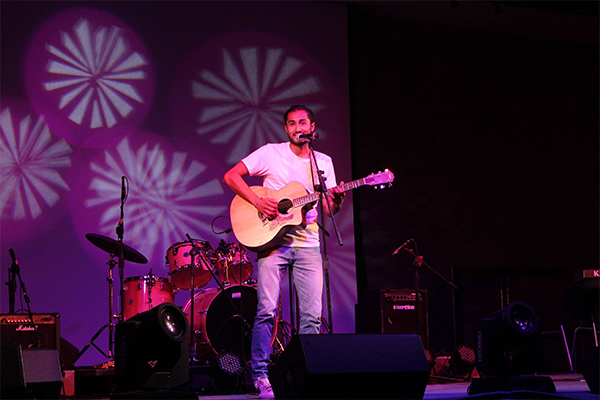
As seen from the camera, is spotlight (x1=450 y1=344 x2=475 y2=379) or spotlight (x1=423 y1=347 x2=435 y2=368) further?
spotlight (x1=450 y1=344 x2=475 y2=379)

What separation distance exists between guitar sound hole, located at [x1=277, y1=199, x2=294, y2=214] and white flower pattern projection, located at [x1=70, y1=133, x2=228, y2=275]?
8.22 feet

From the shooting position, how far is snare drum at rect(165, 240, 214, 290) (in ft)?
19.5

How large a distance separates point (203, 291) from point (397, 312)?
6.38ft

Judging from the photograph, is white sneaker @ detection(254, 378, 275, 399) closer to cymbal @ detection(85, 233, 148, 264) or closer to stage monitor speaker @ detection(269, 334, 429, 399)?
stage monitor speaker @ detection(269, 334, 429, 399)

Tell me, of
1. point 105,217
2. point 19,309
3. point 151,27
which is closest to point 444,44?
point 151,27

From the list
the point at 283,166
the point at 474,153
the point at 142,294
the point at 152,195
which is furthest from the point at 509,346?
the point at 474,153

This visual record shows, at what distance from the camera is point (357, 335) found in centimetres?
317

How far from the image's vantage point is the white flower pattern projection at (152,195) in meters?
6.50

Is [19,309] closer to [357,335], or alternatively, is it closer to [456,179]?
[357,335]

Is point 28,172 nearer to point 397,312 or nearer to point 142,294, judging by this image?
point 142,294

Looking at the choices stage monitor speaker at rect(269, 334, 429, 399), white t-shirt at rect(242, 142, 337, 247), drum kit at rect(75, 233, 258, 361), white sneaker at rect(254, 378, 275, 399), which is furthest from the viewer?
drum kit at rect(75, 233, 258, 361)

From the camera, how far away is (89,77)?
672cm

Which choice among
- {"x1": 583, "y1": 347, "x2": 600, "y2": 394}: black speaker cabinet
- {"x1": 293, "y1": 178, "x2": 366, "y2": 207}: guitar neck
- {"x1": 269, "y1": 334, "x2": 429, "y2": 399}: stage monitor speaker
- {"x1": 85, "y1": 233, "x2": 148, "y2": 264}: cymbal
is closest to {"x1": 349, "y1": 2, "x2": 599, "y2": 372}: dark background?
{"x1": 85, "y1": 233, "x2": 148, "y2": 264}: cymbal

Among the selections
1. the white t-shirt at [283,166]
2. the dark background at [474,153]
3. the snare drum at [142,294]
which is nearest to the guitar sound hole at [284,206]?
the white t-shirt at [283,166]
